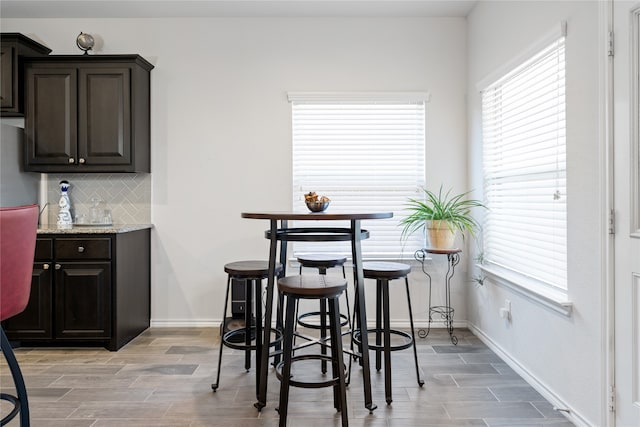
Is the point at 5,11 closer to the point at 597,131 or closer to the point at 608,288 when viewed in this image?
the point at 597,131

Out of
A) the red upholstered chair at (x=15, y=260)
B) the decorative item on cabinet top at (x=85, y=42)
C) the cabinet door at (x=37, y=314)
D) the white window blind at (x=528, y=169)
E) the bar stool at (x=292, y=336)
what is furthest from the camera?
the decorative item on cabinet top at (x=85, y=42)

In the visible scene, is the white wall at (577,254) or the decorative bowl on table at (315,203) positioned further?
the decorative bowl on table at (315,203)

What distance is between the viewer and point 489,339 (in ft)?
11.5

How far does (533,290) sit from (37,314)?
11.7ft

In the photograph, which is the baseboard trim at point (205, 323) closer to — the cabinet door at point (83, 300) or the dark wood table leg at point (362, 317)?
the cabinet door at point (83, 300)

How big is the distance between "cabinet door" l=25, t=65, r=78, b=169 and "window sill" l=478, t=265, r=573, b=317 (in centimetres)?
352

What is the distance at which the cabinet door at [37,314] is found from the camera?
134 inches

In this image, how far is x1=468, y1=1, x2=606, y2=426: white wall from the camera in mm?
2127

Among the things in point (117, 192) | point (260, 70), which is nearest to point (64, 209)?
point (117, 192)

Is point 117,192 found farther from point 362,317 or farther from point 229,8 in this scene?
point 362,317

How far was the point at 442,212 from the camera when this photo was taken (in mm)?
3609

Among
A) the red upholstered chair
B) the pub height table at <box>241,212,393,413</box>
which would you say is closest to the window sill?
the pub height table at <box>241,212,393,413</box>

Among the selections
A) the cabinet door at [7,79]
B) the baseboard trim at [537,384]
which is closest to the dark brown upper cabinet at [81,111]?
the cabinet door at [7,79]

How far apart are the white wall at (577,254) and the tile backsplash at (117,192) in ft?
10.5
